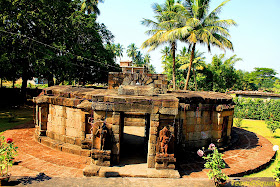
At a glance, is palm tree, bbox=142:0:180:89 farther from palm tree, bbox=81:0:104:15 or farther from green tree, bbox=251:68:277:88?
green tree, bbox=251:68:277:88

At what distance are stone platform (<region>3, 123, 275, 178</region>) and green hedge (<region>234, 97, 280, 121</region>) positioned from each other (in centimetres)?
1182

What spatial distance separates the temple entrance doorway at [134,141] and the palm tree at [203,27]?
801 centimetres

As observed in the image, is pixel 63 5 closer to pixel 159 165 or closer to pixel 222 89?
pixel 159 165

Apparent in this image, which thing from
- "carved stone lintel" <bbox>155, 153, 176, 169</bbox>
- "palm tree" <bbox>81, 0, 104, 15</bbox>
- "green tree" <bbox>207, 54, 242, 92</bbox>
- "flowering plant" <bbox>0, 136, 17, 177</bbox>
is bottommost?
"carved stone lintel" <bbox>155, 153, 176, 169</bbox>

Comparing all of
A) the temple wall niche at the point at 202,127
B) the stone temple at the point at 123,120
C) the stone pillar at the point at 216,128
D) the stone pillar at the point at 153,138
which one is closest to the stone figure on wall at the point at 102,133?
the stone temple at the point at 123,120

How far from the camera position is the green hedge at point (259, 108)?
20.3 m

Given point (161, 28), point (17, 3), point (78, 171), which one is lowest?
point (78, 171)

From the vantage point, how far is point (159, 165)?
6.62 metres

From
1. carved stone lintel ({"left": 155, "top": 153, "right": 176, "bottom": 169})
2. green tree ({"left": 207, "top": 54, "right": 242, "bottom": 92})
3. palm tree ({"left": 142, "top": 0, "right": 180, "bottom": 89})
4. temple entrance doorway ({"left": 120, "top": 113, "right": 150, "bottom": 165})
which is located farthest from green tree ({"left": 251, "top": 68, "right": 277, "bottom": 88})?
carved stone lintel ({"left": 155, "top": 153, "right": 176, "bottom": 169})

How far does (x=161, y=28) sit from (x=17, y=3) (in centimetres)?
1314

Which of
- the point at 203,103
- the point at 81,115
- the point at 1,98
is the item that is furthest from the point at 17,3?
the point at 203,103

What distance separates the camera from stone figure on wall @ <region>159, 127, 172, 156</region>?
256 inches

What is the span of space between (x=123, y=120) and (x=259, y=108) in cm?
1882

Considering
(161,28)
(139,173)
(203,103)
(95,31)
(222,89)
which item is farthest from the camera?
(222,89)
